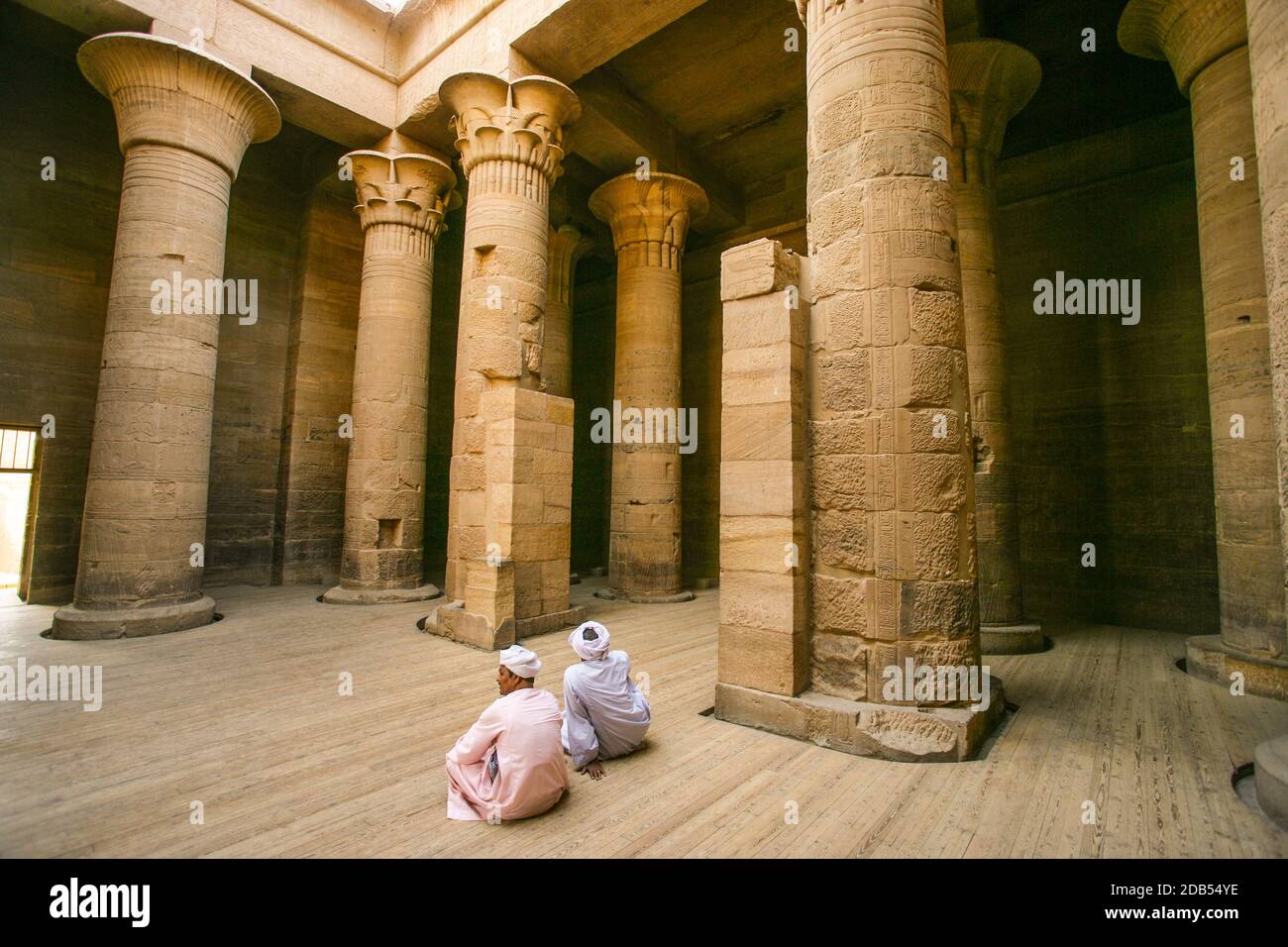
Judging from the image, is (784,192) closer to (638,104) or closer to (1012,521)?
(638,104)

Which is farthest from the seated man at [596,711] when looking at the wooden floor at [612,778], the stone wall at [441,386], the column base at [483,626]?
the stone wall at [441,386]

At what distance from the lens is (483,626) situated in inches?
270

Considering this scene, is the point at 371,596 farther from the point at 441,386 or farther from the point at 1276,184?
the point at 1276,184

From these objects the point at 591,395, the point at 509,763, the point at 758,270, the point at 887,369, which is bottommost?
the point at 509,763

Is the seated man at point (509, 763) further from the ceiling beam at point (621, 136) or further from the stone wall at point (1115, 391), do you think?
the ceiling beam at point (621, 136)

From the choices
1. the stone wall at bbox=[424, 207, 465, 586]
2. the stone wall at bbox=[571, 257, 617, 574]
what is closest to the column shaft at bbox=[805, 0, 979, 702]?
the stone wall at bbox=[424, 207, 465, 586]

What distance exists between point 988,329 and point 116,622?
34.7ft

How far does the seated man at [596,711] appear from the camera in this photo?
3.77m

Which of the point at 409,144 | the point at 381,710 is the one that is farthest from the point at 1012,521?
the point at 409,144

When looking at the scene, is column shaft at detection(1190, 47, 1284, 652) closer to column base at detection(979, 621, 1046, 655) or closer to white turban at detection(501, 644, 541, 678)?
column base at detection(979, 621, 1046, 655)

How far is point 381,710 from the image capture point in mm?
4785

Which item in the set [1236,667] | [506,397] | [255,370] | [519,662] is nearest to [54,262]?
[255,370]

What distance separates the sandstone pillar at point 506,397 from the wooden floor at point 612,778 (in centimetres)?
136

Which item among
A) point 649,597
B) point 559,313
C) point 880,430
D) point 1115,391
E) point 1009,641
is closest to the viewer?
point 880,430
